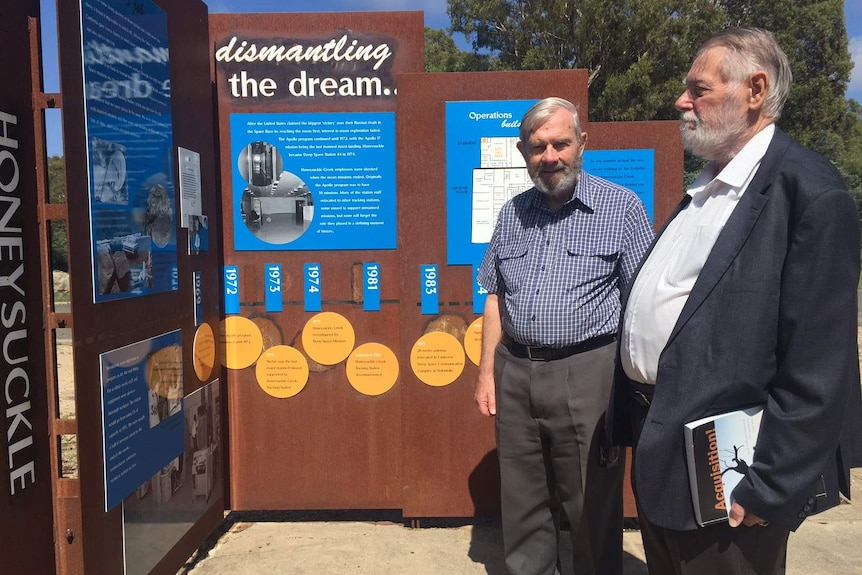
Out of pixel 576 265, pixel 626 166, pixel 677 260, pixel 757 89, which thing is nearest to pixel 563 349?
pixel 576 265

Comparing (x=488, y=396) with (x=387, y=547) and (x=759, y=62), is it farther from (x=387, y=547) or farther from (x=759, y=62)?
(x=759, y=62)

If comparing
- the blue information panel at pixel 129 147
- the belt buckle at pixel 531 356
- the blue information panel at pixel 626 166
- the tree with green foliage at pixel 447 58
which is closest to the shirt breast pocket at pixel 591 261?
the belt buckle at pixel 531 356

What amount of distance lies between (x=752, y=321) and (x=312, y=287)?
253cm

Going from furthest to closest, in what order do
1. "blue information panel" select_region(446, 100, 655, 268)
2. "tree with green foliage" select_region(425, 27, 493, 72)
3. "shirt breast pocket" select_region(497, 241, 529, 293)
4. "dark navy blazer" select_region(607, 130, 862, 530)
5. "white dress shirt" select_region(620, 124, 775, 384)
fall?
1. "tree with green foliage" select_region(425, 27, 493, 72)
2. "blue information panel" select_region(446, 100, 655, 268)
3. "shirt breast pocket" select_region(497, 241, 529, 293)
4. "white dress shirt" select_region(620, 124, 775, 384)
5. "dark navy blazer" select_region(607, 130, 862, 530)

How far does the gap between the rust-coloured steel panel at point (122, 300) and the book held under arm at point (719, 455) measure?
6.44ft

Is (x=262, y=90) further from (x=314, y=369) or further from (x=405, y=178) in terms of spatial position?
(x=314, y=369)

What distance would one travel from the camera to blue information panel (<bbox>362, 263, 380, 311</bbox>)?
3562 mm

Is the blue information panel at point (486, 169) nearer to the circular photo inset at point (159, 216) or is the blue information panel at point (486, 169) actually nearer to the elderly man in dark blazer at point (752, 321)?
the circular photo inset at point (159, 216)

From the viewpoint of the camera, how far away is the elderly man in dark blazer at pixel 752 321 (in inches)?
56.3

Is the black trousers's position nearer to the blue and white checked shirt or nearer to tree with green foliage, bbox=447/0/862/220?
the blue and white checked shirt

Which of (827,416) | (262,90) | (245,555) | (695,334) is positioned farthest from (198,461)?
(827,416)

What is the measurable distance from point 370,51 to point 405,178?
2.45ft

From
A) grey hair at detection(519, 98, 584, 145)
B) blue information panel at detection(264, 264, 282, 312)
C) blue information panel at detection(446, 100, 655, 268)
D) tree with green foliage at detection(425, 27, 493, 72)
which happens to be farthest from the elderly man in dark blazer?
tree with green foliage at detection(425, 27, 493, 72)

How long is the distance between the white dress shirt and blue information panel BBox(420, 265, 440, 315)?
161 cm
